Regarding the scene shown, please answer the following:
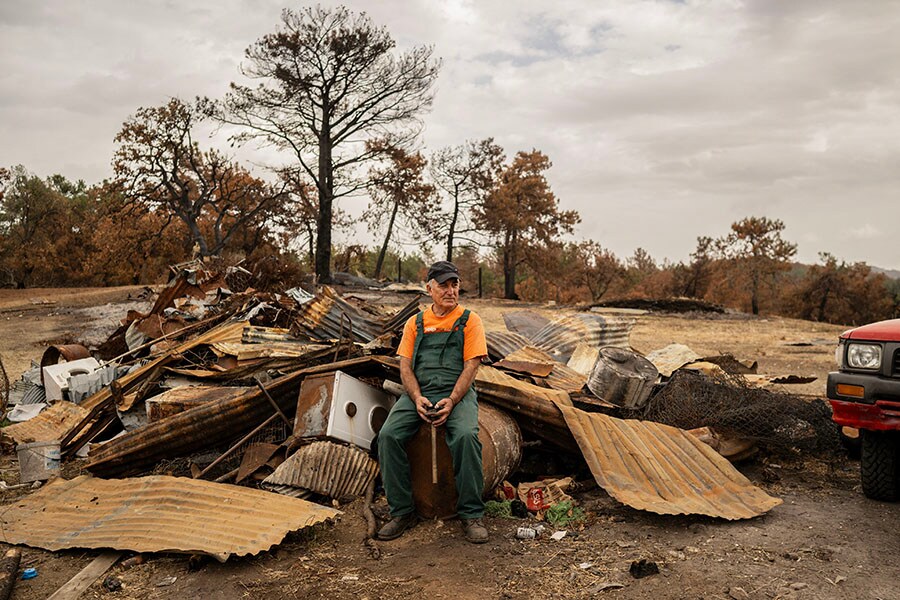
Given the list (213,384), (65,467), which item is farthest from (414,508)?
(65,467)

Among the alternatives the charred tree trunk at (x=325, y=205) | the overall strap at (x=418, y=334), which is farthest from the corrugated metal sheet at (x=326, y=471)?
the charred tree trunk at (x=325, y=205)

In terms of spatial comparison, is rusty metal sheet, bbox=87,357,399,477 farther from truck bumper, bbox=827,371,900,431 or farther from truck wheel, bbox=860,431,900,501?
truck wheel, bbox=860,431,900,501

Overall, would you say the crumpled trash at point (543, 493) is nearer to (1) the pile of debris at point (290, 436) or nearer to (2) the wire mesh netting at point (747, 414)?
(1) the pile of debris at point (290, 436)

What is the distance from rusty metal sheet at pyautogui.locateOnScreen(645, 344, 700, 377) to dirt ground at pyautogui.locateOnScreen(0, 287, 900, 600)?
245 cm

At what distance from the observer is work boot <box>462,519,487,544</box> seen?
4312 millimetres

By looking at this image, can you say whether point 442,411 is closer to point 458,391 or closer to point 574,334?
point 458,391

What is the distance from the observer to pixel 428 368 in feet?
15.7

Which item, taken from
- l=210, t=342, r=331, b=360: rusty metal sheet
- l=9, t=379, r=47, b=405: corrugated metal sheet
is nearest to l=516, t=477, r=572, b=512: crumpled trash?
l=210, t=342, r=331, b=360: rusty metal sheet

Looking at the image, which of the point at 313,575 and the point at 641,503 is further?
the point at 641,503

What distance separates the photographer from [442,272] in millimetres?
4855

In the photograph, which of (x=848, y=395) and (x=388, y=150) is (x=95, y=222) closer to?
(x=388, y=150)

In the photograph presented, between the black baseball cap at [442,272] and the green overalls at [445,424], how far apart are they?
288 mm

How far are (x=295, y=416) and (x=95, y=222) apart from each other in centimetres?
3447

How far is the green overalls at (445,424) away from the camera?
4.46 metres
